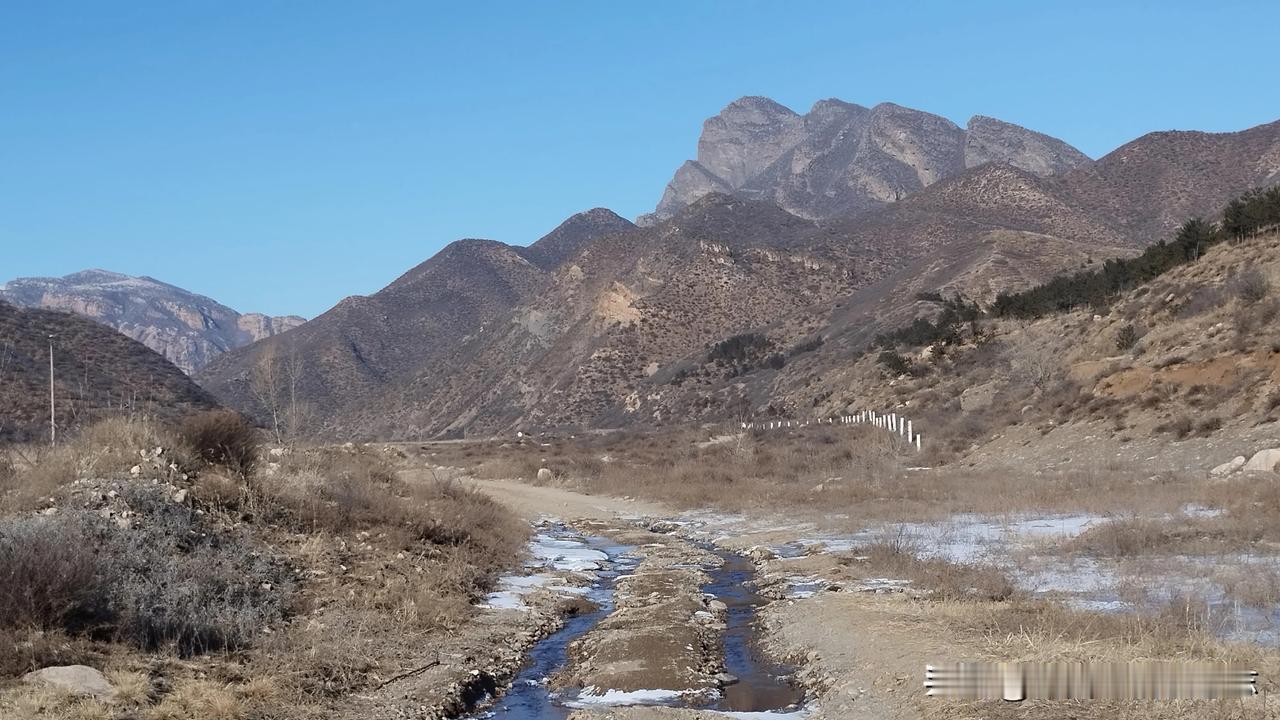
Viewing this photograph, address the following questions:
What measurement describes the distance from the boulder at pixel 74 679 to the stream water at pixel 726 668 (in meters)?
3.43

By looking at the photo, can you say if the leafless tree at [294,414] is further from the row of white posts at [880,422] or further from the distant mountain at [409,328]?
the distant mountain at [409,328]

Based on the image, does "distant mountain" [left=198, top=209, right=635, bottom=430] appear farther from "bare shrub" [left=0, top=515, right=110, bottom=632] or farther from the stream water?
"bare shrub" [left=0, top=515, right=110, bottom=632]

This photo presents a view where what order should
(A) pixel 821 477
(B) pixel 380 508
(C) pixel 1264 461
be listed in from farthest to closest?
(A) pixel 821 477
(C) pixel 1264 461
(B) pixel 380 508

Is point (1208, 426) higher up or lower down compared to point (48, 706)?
higher up

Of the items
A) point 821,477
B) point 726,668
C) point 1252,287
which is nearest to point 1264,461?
point 1252,287

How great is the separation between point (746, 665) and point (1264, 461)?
49.6ft

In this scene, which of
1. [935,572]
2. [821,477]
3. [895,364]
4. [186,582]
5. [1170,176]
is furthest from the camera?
[1170,176]

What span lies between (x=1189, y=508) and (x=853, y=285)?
85106mm

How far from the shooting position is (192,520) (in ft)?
46.2

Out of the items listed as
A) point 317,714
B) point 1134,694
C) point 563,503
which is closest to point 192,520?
point 317,714

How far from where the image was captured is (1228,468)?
22.0 m

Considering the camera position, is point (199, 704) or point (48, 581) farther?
point (48, 581)

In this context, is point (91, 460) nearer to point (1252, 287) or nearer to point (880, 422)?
point (1252, 287)

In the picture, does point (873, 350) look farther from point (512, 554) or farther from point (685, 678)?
point (685, 678)
